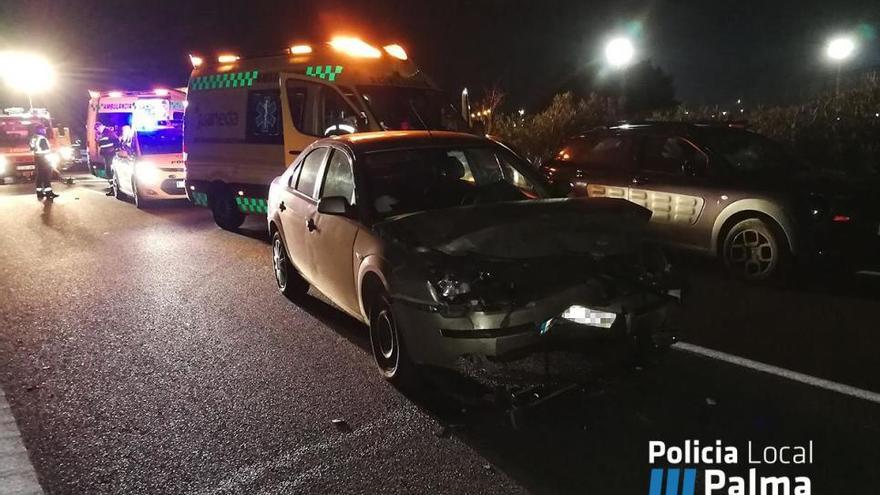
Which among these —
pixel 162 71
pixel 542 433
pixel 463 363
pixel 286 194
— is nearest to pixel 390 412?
pixel 463 363

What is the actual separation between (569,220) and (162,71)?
4020 cm

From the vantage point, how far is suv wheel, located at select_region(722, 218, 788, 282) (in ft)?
20.3

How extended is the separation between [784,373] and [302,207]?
12.5 ft

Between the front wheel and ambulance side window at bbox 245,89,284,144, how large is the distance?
535 cm

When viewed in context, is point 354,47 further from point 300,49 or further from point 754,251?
point 754,251

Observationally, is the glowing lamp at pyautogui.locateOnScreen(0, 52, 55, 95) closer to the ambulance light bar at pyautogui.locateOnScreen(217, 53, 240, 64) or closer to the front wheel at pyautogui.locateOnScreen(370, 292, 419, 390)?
the ambulance light bar at pyautogui.locateOnScreen(217, 53, 240, 64)

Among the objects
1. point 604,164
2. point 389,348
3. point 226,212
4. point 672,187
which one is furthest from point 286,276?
point 226,212

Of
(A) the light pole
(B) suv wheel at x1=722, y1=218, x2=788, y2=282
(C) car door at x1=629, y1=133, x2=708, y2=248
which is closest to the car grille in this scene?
(C) car door at x1=629, y1=133, x2=708, y2=248

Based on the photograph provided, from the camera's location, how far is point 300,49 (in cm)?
928

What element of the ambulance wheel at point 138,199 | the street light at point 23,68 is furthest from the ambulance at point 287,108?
the street light at point 23,68

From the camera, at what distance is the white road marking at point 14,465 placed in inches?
126

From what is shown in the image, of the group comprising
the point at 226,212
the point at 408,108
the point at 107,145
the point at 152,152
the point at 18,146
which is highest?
the point at 18,146

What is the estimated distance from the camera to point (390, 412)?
387 cm

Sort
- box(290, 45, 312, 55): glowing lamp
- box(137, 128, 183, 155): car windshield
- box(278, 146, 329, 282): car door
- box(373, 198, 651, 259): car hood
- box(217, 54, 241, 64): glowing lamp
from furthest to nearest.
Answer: box(137, 128, 183, 155): car windshield < box(217, 54, 241, 64): glowing lamp < box(290, 45, 312, 55): glowing lamp < box(278, 146, 329, 282): car door < box(373, 198, 651, 259): car hood
